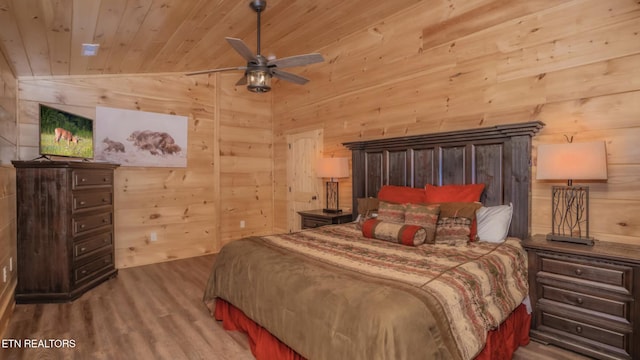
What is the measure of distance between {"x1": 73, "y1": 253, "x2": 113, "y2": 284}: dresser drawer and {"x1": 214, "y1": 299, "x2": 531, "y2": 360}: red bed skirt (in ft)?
6.03

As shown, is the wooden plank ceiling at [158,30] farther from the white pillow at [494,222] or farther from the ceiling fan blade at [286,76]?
the white pillow at [494,222]

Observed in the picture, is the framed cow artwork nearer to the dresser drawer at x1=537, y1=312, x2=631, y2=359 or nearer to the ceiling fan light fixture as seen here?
the ceiling fan light fixture

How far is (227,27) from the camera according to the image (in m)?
3.57

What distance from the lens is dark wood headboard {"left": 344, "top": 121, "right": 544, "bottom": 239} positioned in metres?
2.82

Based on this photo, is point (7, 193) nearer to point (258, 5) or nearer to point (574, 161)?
point (258, 5)

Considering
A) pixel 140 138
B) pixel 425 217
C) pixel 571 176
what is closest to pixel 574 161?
pixel 571 176

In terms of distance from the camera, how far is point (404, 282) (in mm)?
1730

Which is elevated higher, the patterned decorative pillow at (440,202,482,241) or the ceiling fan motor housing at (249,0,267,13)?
the ceiling fan motor housing at (249,0,267,13)

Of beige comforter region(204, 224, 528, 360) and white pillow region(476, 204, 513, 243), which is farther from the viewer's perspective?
white pillow region(476, 204, 513, 243)

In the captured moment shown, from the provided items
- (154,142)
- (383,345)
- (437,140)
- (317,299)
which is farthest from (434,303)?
(154,142)

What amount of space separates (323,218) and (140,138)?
2.81 metres

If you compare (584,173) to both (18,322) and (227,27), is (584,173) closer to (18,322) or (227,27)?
(227,27)

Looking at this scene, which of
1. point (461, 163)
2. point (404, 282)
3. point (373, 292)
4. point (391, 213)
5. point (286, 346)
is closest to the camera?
point (373, 292)

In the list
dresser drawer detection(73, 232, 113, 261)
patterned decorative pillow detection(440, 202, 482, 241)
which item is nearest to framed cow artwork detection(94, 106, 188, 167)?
dresser drawer detection(73, 232, 113, 261)
